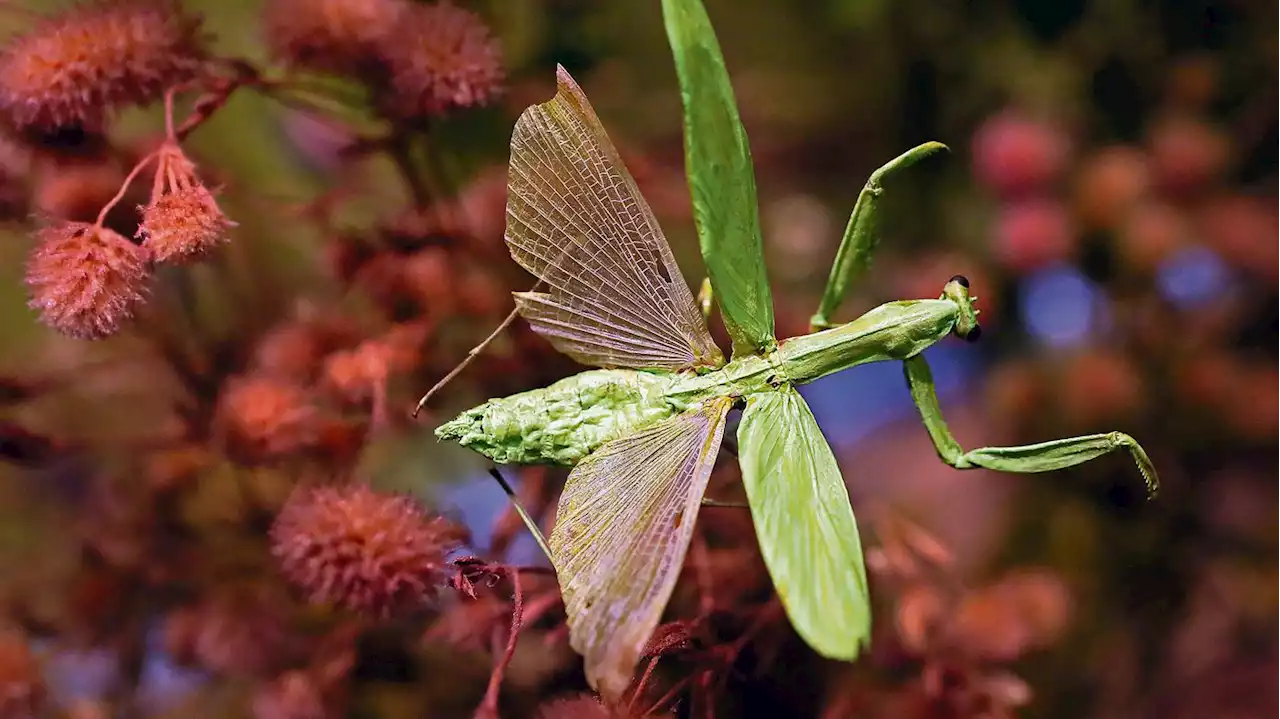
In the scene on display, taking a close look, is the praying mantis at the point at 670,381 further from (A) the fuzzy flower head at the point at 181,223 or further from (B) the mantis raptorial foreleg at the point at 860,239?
(A) the fuzzy flower head at the point at 181,223

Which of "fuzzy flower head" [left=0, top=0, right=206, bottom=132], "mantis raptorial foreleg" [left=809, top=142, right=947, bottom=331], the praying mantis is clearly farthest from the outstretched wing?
"fuzzy flower head" [left=0, top=0, right=206, bottom=132]

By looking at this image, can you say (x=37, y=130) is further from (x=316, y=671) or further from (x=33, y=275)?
(x=316, y=671)

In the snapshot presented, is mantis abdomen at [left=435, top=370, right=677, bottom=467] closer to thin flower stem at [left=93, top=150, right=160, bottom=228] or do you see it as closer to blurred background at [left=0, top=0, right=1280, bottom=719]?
blurred background at [left=0, top=0, right=1280, bottom=719]

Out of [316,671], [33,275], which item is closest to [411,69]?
[33,275]

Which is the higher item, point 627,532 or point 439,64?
point 439,64

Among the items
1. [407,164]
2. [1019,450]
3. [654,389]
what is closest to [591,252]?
[654,389]

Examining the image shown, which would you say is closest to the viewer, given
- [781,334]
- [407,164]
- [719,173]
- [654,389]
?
[719,173]

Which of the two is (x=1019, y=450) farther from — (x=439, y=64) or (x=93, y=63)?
(x=93, y=63)
